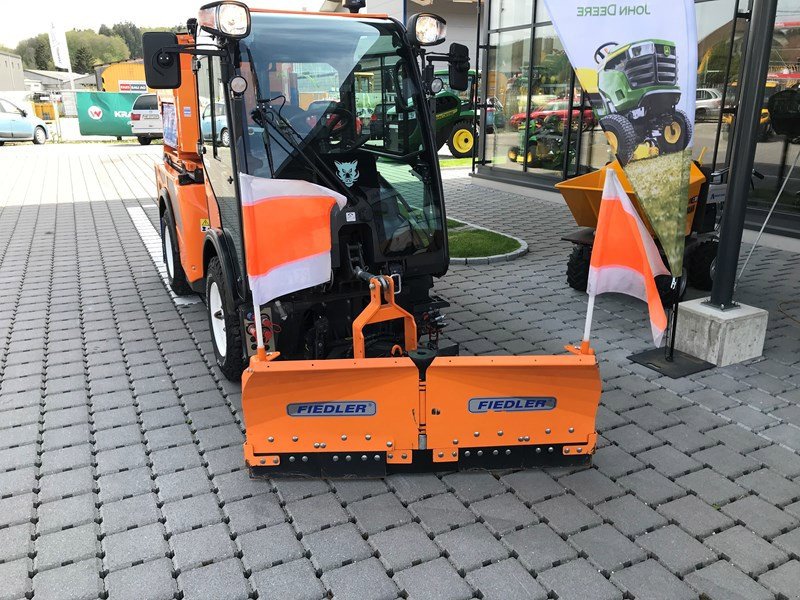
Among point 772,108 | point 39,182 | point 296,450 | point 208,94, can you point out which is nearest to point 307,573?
point 296,450

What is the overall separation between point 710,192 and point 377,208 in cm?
396

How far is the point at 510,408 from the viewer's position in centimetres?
353

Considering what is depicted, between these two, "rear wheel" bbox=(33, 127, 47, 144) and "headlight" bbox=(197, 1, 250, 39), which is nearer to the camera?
"headlight" bbox=(197, 1, 250, 39)

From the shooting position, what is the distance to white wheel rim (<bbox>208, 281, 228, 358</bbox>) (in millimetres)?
4809

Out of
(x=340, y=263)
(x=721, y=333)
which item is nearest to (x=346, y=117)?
(x=340, y=263)

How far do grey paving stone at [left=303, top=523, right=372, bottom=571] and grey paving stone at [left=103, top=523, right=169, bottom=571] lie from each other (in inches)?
27.5

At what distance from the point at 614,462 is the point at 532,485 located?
569 millimetres

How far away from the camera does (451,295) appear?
6.68 m

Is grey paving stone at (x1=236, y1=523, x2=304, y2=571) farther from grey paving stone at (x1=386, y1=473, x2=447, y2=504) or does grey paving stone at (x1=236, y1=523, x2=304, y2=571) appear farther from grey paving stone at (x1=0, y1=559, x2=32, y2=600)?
grey paving stone at (x1=0, y1=559, x2=32, y2=600)

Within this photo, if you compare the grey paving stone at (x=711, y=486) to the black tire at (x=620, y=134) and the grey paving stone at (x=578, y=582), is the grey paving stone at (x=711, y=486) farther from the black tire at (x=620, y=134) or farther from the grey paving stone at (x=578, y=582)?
the black tire at (x=620, y=134)

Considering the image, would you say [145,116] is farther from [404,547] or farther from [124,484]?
[404,547]

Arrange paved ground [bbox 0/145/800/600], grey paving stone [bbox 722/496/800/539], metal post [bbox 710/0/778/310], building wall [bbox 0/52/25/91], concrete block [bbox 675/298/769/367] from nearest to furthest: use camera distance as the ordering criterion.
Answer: paved ground [bbox 0/145/800/600], grey paving stone [bbox 722/496/800/539], metal post [bbox 710/0/778/310], concrete block [bbox 675/298/769/367], building wall [bbox 0/52/25/91]

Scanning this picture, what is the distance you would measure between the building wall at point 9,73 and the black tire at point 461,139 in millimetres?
54106

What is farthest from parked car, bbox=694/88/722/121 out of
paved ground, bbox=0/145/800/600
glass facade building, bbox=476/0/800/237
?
paved ground, bbox=0/145/800/600
